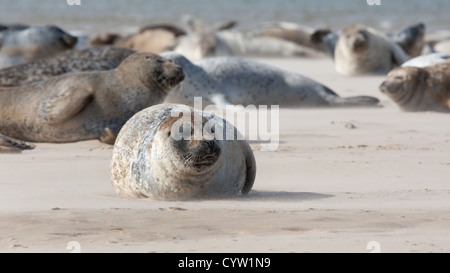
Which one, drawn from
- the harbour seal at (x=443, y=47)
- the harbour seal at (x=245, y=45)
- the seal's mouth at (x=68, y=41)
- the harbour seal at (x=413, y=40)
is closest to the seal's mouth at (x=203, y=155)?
the seal's mouth at (x=68, y=41)

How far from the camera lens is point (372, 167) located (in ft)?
19.7

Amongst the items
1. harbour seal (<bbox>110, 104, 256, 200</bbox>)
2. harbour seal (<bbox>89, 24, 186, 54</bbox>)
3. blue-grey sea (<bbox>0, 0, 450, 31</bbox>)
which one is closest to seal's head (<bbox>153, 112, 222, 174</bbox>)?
harbour seal (<bbox>110, 104, 256, 200</bbox>)

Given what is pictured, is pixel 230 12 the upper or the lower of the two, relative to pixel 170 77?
upper

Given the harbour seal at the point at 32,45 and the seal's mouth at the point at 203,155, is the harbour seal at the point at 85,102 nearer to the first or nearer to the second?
the seal's mouth at the point at 203,155

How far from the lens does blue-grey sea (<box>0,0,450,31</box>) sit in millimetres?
27844

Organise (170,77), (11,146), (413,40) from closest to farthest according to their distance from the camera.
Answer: (11,146)
(170,77)
(413,40)

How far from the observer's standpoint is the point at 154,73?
7496 millimetres

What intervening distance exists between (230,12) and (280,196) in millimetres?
27925

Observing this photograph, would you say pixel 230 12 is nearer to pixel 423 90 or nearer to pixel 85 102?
pixel 423 90

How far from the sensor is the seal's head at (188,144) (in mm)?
4664

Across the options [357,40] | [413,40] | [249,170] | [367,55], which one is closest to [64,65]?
[249,170]

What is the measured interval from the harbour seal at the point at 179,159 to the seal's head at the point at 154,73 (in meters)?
2.26

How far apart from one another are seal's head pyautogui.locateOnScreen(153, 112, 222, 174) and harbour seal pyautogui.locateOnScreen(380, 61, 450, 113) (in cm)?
458
